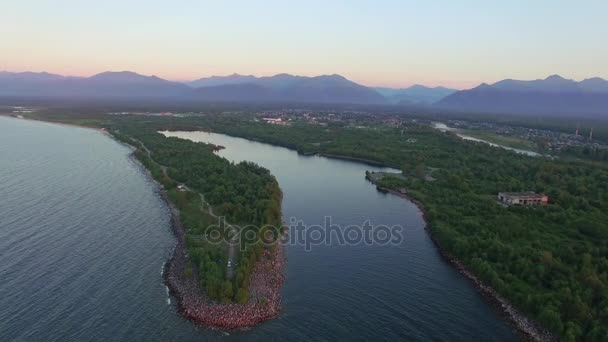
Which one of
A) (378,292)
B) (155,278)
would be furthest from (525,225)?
(155,278)

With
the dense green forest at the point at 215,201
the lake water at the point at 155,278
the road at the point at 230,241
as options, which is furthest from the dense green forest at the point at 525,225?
the road at the point at 230,241

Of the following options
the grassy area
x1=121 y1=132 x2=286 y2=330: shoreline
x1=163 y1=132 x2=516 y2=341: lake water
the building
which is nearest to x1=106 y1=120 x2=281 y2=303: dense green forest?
x1=121 y1=132 x2=286 y2=330: shoreline

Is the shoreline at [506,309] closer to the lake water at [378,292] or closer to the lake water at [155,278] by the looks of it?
the lake water at [378,292]

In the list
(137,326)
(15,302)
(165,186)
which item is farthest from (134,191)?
(137,326)

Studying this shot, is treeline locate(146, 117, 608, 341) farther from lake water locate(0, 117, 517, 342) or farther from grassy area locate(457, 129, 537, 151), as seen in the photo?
grassy area locate(457, 129, 537, 151)

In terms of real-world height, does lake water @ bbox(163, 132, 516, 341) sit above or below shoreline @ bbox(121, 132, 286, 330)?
below

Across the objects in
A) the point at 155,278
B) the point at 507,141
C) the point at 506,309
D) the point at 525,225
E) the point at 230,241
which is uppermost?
the point at 507,141

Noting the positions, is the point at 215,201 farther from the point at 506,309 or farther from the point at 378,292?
the point at 506,309

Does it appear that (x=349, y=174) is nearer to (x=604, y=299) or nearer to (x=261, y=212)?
(x=261, y=212)
